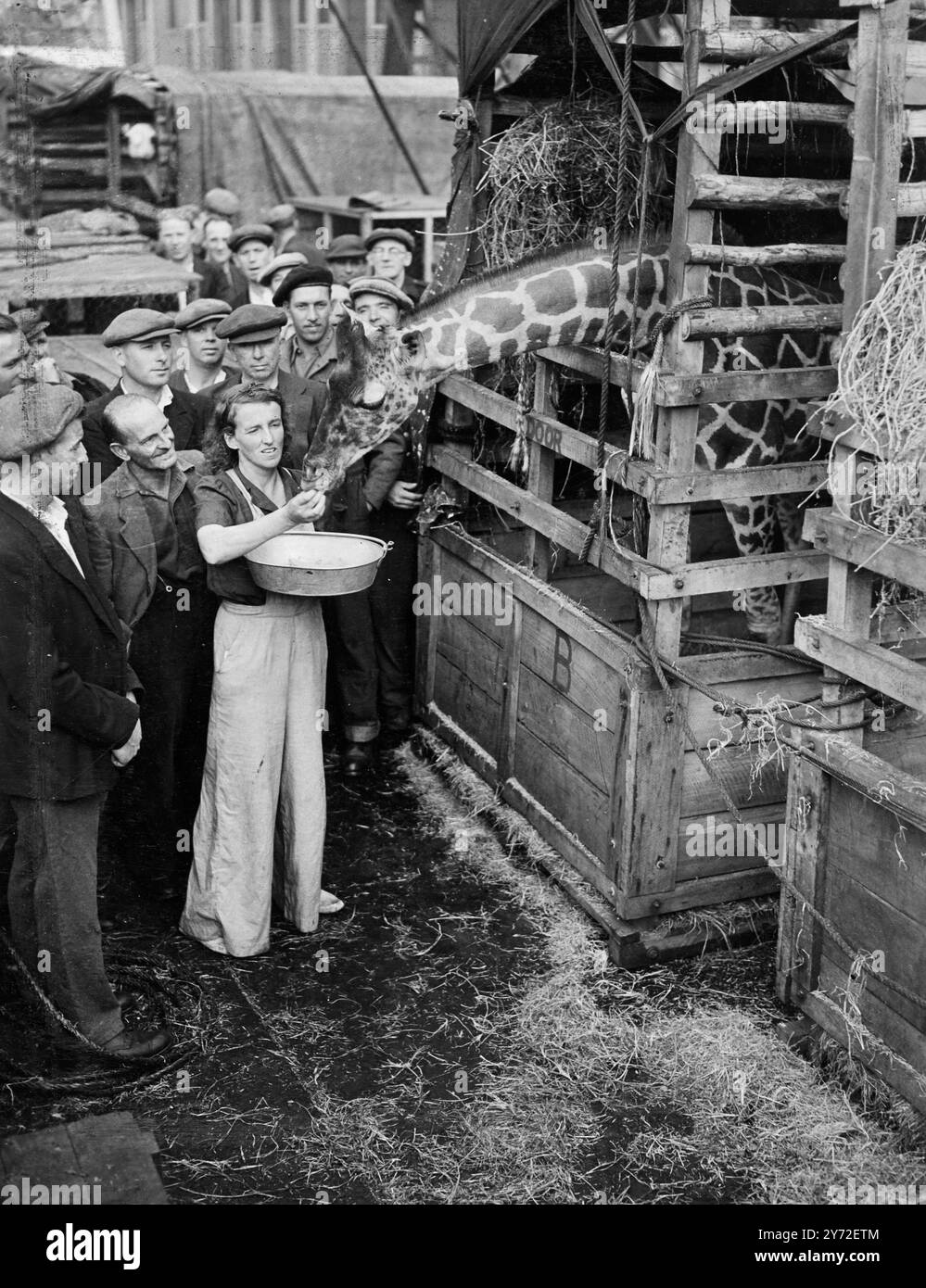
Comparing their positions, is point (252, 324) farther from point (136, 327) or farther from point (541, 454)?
point (541, 454)

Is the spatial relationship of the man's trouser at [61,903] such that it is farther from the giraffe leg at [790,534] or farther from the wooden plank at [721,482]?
the giraffe leg at [790,534]

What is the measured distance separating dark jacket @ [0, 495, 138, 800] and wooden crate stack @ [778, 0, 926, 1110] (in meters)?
2.14

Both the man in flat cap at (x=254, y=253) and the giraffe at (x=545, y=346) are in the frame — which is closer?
the giraffe at (x=545, y=346)

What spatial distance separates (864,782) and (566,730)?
1.58 metres

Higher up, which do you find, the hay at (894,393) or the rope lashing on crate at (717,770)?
the hay at (894,393)

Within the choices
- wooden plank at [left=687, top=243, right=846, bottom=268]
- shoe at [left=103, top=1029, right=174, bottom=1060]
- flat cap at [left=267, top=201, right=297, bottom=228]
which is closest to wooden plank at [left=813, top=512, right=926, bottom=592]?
wooden plank at [left=687, top=243, right=846, bottom=268]

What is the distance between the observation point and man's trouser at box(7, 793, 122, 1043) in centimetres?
416

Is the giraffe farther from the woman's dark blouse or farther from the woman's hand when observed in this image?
the woman's hand

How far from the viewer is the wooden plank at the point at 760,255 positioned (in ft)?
14.7

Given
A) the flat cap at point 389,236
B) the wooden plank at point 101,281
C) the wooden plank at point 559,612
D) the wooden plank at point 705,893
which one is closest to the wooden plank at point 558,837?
the wooden plank at point 705,893

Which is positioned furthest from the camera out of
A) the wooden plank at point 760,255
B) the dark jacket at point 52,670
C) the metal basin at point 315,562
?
the metal basin at point 315,562

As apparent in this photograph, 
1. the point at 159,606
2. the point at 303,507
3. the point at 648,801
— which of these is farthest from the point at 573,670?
the point at 159,606

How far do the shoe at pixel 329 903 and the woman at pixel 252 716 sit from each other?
0.32ft
